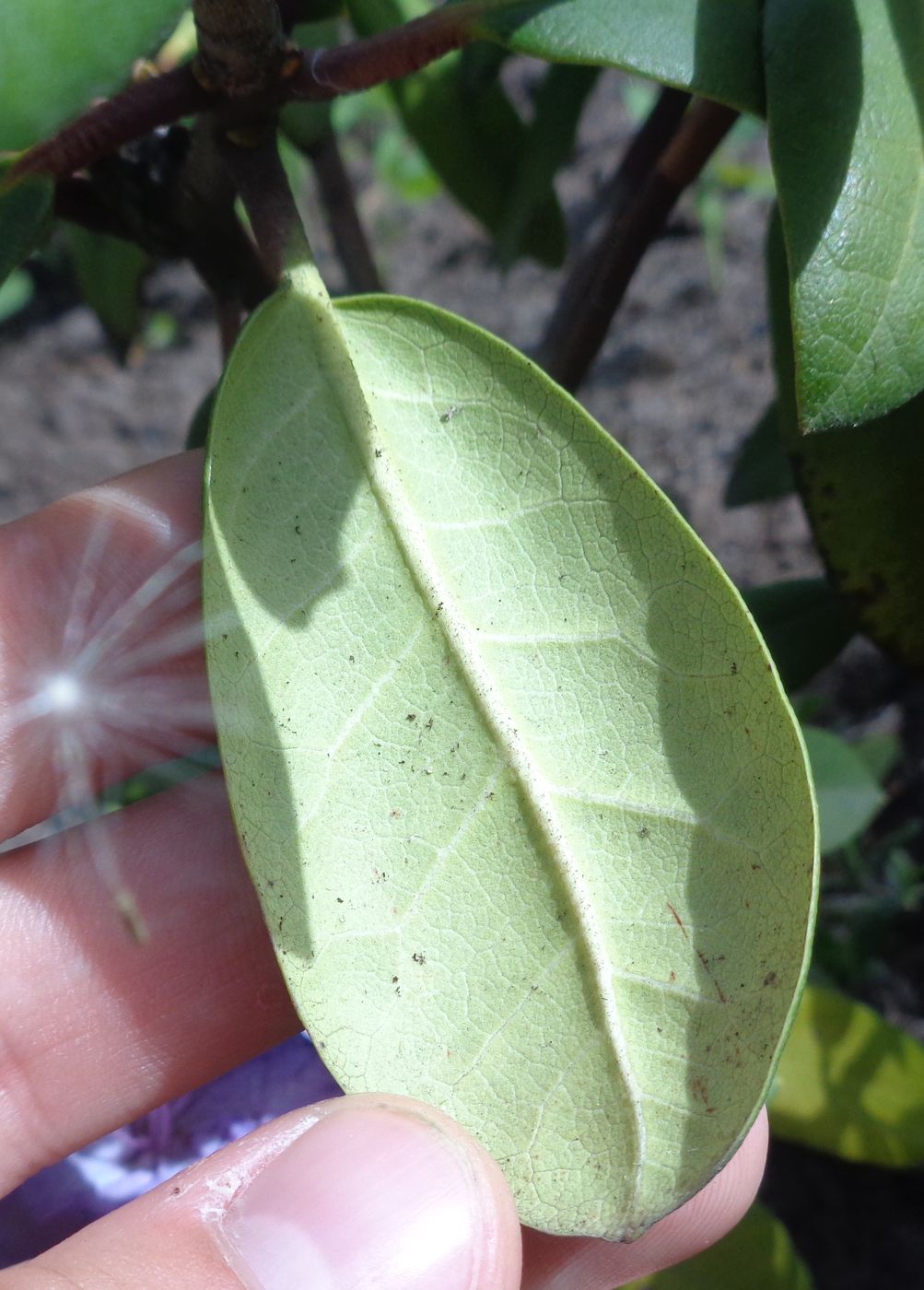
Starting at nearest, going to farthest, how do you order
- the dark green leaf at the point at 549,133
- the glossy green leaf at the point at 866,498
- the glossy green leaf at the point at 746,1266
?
1. the glossy green leaf at the point at 866,498
2. the dark green leaf at the point at 549,133
3. the glossy green leaf at the point at 746,1266

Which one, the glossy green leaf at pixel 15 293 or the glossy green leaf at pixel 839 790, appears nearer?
the glossy green leaf at pixel 839 790

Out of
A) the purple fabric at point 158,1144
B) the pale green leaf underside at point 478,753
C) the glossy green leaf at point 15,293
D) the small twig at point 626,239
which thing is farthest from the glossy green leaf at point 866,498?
the glossy green leaf at point 15,293

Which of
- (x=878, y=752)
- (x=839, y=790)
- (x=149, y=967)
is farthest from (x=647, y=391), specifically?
(x=149, y=967)

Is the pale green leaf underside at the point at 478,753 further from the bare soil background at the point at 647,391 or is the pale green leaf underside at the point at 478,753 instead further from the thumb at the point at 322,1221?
the bare soil background at the point at 647,391

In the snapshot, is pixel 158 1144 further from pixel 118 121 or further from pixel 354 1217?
pixel 118 121

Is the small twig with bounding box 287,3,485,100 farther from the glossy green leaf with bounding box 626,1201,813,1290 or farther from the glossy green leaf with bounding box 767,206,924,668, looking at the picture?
the glossy green leaf with bounding box 626,1201,813,1290
